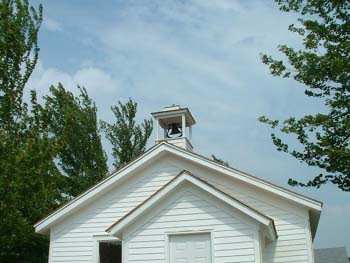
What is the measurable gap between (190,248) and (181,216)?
0.90m

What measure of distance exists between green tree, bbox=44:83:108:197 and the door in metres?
16.3

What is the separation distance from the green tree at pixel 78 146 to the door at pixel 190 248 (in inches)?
643

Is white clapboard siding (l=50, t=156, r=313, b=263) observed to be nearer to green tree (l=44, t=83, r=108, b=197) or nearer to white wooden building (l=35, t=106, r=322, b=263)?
white wooden building (l=35, t=106, r=322, b=263)

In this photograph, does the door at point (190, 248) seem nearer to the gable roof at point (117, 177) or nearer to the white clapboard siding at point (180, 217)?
the white clapboard siding at point (180, 217)

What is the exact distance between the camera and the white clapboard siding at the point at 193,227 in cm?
1227

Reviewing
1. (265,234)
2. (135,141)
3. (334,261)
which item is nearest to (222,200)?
(265,234)

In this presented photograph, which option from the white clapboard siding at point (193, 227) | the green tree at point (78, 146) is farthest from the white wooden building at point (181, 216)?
the green tree at point (78, 146)

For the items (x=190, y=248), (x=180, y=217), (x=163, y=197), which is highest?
(x=163, y=197)

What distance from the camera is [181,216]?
12984 millimetres

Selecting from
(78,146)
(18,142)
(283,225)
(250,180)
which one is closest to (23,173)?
(18,142)

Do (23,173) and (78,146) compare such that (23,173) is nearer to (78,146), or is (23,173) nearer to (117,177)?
(117,177)

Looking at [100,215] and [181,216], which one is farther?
[100,215]

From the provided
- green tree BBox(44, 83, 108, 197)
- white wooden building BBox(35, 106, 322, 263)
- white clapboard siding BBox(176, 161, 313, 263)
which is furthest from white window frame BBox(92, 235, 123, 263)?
green tree BBox(44, 83, 108, 197)

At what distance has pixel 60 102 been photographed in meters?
30.0
